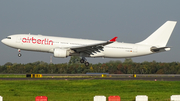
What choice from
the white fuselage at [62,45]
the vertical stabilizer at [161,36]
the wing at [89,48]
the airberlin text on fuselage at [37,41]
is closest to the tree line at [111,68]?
the vertical stabilizer at [161,36]

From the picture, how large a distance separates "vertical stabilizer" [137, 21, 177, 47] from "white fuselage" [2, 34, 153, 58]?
1681mm

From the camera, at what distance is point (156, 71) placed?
203 feet

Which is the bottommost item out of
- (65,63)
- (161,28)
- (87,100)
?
(87,100)

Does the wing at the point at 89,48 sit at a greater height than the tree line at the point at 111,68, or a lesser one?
greater

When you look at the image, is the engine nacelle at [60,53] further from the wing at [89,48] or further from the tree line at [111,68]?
the tree line at [111,68]

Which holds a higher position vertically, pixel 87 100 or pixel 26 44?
pixel 26 44

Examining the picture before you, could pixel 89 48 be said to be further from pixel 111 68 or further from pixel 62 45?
pixel 111 68

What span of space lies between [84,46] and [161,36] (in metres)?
12.8

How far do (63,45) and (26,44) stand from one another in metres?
4.96

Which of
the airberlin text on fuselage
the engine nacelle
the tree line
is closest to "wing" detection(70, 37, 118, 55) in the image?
the engine nacelle

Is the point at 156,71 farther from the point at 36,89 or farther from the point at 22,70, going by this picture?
the point at 36,89

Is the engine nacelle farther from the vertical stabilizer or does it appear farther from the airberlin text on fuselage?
the vertical stabilizer

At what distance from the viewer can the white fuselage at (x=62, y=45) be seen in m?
39.5

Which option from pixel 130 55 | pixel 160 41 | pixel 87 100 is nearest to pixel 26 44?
pixel 130 55
